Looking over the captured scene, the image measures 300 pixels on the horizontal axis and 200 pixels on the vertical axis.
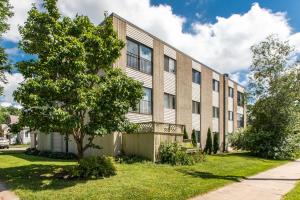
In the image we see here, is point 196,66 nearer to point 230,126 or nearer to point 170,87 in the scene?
point 170,87

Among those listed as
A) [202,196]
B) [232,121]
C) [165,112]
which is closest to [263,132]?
[165,112]

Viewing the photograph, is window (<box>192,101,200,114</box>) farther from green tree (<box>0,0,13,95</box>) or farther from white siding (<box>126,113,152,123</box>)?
green tree (<box>0,0,13,95</box>)

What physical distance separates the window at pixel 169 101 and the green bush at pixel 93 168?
12560 millimetres

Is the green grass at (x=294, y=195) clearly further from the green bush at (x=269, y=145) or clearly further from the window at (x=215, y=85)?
the window at (x=215, y=85)

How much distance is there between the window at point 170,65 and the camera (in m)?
25.3

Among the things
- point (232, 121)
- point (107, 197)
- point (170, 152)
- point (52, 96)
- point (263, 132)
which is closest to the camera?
point (107, 197)

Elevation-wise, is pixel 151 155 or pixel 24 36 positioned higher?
pixel 24 36

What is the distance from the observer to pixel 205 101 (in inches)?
1262

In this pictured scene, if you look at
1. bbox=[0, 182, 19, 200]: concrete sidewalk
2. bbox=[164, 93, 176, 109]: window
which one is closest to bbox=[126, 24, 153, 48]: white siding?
bbox=[164, 93, 176, 109]: window

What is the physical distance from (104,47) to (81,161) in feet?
16.2

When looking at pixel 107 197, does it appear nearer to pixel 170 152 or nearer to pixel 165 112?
pixel 170 152

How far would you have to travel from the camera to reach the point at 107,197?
9.07m

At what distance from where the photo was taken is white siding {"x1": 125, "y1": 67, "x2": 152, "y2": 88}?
20516mm

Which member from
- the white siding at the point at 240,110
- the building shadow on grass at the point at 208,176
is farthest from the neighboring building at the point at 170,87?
the building shadow on grass at the point at 208,176
